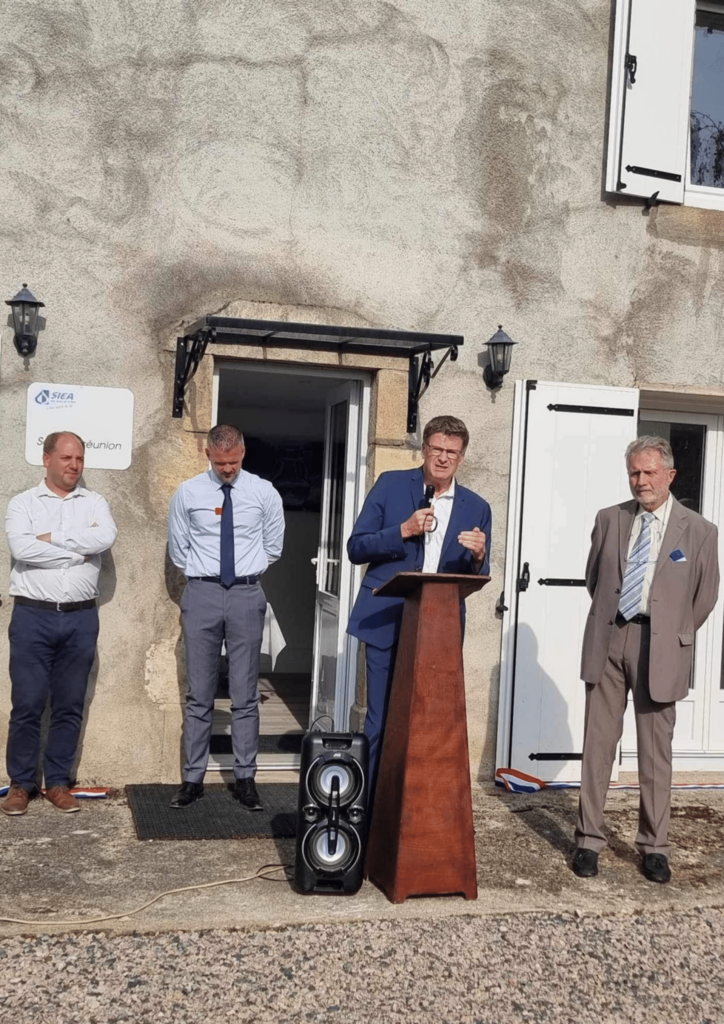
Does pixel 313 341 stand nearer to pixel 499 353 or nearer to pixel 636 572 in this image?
pixel 499 353

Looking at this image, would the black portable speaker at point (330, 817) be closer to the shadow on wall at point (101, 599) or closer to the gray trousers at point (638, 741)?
the gray trousers at point (638, 741)

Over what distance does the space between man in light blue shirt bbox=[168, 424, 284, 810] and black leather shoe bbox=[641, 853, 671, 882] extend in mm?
1842

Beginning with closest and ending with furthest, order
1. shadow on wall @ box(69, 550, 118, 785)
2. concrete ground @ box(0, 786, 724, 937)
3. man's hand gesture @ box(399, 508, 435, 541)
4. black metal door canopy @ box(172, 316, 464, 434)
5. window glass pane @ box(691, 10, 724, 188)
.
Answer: concrete ground @ box(0, 786, 724, 937)
man's hand gesture @ box(399, 508, 435, 541)
black metal door canopy @ box(172, 316, 464, 434)
shadow on wall @ box(69, 550, 118, 785)
window glass pane @ box(691, 10, 724, 188)

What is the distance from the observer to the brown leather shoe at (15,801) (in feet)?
17.5

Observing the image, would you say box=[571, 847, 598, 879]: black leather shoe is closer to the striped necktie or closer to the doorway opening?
the striped necktie

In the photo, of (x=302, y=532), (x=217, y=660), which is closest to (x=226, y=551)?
(x=217, y=660)

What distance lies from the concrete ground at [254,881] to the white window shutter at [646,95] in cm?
349

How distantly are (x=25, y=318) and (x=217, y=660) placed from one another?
1.88 metres

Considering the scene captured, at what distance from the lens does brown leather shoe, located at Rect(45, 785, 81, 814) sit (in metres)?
5.45

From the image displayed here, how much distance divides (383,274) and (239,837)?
2.99m

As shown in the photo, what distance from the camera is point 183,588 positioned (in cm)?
595

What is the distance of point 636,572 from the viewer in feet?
15.8

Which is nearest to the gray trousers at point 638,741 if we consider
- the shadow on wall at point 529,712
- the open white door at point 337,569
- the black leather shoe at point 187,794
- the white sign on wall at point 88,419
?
the shadow on wall at point 529,712

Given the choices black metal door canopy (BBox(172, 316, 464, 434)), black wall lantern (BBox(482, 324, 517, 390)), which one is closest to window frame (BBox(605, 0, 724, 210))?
black wall lantern (BBox(482, 324, 517, 390))
